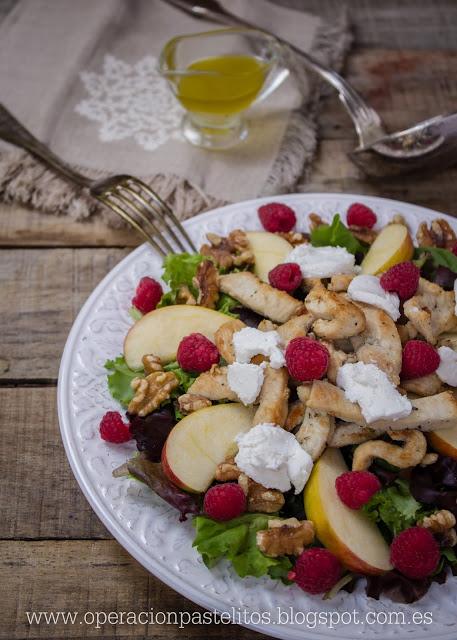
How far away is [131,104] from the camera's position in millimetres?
3664

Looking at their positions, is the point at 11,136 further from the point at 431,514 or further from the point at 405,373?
the point at 431,514

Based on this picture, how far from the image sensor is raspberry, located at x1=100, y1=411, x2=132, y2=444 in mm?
2170

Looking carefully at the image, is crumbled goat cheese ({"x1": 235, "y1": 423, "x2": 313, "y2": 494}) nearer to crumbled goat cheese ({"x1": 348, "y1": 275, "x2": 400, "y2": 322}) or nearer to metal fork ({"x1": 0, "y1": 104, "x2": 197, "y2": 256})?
crumbled goat cheese ({"x1": 348, "y1": 275, "x2": 400, "y2": 322})

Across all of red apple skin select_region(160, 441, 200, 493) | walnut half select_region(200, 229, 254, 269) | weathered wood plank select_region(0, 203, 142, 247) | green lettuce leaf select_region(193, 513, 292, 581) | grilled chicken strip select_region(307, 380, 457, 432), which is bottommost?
weathered wood plank select_region(0, 203, 142, 247)

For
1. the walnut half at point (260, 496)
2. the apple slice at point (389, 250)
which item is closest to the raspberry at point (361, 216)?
the apple slice at point (389, 250)

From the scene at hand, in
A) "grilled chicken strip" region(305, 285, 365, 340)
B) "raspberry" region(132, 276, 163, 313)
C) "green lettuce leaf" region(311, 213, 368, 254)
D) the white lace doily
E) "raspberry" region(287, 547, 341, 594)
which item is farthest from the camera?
the white lace doily

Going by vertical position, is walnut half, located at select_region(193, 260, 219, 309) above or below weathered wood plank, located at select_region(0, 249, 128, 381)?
above

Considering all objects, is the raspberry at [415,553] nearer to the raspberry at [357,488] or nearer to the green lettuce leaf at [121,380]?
the raspberry at [357,488]

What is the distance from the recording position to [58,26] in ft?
12.9

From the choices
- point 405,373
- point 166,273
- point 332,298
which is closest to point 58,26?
point 166,273

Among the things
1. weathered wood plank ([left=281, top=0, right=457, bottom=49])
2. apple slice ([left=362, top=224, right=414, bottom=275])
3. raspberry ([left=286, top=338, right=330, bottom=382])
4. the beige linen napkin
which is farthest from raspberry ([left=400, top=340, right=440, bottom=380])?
weathered wood plank ([left=281, top=0, right=457, bottom=49])

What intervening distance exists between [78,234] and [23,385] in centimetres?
78

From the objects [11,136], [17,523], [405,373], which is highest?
[405,373]

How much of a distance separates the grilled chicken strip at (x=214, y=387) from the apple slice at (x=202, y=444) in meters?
0.03
